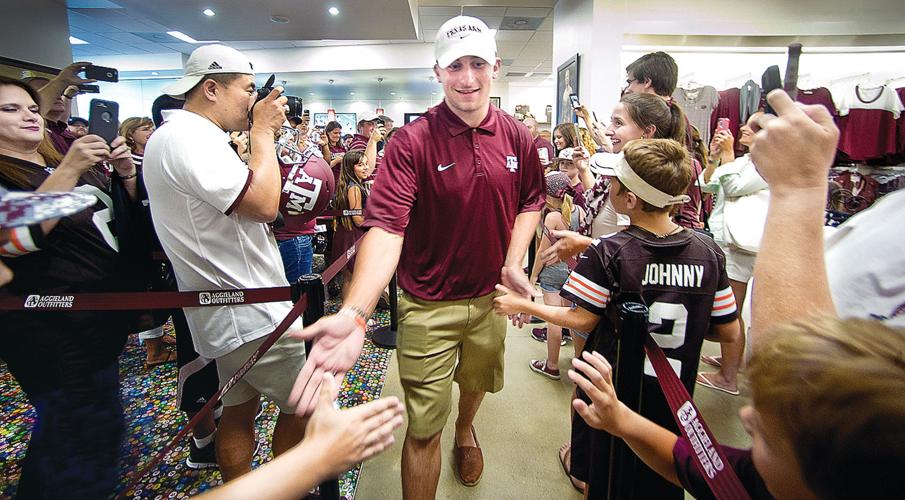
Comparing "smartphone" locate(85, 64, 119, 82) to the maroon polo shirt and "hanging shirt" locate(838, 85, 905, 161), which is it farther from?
"hanging shirt" locate(838, 85, 905, 161)

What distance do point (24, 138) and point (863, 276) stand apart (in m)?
2.53

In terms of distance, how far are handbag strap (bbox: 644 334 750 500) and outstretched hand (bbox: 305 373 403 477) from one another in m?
0.63

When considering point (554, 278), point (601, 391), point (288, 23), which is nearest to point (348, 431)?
point (601, 391)

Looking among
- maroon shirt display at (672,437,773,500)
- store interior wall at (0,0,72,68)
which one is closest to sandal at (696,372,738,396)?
maroon shirt display at (672,437,773,500)

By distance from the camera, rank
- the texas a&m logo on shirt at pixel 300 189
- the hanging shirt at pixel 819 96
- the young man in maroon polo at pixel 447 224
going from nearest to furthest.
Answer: the young man in maroon polo at pixel 447 224, the texas a&m logo on shirt at pixel 300 189, the hanging shirt at pixel 819 96

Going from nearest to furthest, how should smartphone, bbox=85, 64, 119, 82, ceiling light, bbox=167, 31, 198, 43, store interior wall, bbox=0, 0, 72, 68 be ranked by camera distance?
smartphone, bbox=85, 64, 119, 82 → store interior wall, bbox=0, 0, 72, 68 → ceiling light, bbox=167, 31, 198, 43

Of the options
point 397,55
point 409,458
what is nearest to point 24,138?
point 409,458

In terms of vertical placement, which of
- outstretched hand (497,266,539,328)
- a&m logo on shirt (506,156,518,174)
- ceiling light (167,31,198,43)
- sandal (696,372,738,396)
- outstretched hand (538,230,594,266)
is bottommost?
sandal (696,372,738,396)

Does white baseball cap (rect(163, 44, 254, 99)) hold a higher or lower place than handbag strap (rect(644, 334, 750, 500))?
higher

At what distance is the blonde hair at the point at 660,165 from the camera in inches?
55.7

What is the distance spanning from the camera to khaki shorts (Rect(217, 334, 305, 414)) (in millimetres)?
1534

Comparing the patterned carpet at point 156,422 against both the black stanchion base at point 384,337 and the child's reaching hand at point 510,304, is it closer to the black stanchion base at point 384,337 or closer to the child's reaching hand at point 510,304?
the black stanchion base at point 384,337

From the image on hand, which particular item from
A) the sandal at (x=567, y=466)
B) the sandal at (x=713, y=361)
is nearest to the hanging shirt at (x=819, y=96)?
the sandal at (x=713, y=361)

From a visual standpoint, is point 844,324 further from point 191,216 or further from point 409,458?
point 191,216
